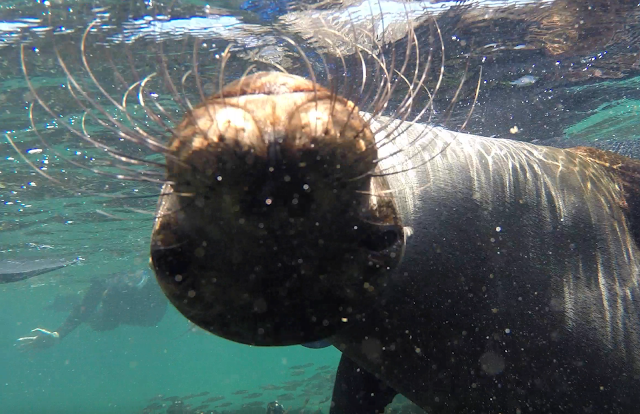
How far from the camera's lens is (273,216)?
1.48 metres

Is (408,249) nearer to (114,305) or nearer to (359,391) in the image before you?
(359,391)

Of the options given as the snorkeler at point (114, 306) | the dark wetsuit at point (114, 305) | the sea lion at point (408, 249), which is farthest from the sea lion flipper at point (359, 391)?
the snorkeler at point (114, 306)

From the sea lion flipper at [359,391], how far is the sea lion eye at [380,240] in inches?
77.0

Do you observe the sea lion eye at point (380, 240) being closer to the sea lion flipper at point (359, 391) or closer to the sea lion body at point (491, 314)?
the sea lion body at point (491, 314)

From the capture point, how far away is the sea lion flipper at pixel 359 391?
3.44 meters

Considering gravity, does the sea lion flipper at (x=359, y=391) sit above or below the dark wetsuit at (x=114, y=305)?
above

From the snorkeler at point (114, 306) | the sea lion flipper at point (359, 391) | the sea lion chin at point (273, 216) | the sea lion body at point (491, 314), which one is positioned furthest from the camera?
the snorkeler at point (114, 306)

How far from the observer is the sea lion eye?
5.41ft

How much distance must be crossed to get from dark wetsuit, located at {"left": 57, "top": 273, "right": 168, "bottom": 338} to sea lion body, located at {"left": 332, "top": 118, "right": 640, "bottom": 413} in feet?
104

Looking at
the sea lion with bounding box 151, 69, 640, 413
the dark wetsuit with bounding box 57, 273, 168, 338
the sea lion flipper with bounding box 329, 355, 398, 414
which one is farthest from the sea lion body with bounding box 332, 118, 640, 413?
the dark wetsuit with bounding box 57, 273, 168, 338

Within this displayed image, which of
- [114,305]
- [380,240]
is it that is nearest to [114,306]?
[114,305]

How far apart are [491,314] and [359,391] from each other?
55.8 inches

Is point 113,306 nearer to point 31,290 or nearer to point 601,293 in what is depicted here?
point 31,290

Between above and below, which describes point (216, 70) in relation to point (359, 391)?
above
